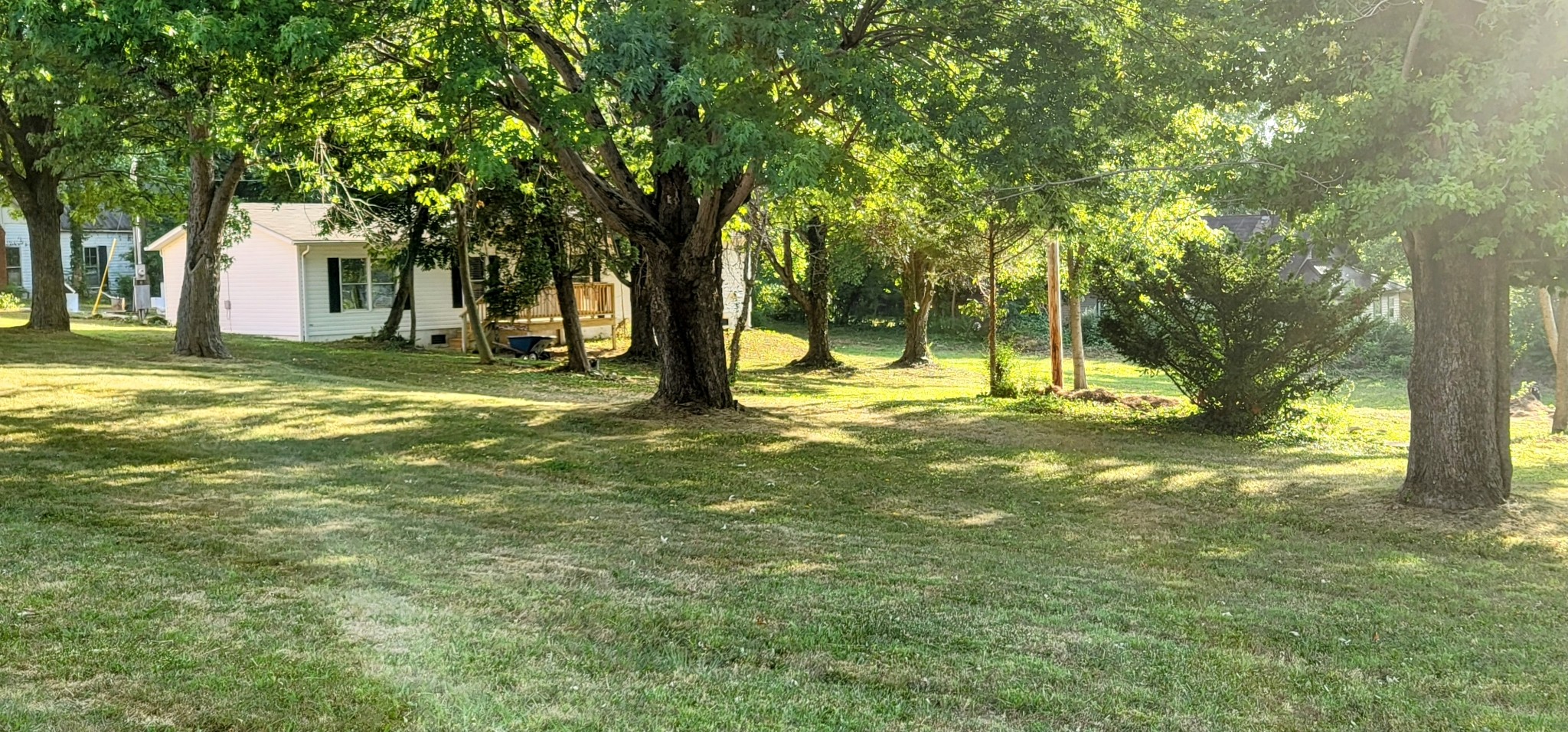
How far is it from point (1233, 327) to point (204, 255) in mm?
16344

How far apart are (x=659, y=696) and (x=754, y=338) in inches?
1225

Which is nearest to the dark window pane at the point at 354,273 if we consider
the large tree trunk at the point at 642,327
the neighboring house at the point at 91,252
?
the large tree trunk at the point at 642,327

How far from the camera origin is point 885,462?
1218 cm

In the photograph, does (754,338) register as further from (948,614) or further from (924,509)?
(948,614)

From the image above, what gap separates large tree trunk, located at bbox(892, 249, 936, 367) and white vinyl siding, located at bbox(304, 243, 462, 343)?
38.8ft

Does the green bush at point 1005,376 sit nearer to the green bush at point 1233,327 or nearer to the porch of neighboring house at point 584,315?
the green bush at point 1233,327

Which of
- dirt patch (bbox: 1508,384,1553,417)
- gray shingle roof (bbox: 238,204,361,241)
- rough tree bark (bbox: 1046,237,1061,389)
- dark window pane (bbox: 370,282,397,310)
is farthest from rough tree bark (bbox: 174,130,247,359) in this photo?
dirt patch (bbox: 1508,384,1553,417)

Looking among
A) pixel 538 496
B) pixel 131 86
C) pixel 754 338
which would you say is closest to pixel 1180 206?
pixel 538 496

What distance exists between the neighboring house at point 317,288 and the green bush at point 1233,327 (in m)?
16.1

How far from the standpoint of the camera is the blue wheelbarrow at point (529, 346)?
26719 mm

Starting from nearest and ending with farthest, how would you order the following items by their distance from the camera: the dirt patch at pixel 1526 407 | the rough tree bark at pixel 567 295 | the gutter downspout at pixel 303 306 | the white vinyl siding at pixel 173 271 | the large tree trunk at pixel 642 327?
the dirt patch at pixel 1526 407, the rough tree bark at pixel 567 295, the large tree trunk at pixel 642 327, the gutter downspout at pixel 303 306, the white vinyl siding at pixel 173 271

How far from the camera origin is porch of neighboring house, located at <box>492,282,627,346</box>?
2833cm

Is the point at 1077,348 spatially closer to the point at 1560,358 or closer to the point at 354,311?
the point at 1560,358

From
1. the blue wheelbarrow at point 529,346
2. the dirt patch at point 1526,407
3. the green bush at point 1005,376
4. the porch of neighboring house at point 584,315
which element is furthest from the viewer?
the porch of neighboring house at point 584,315
